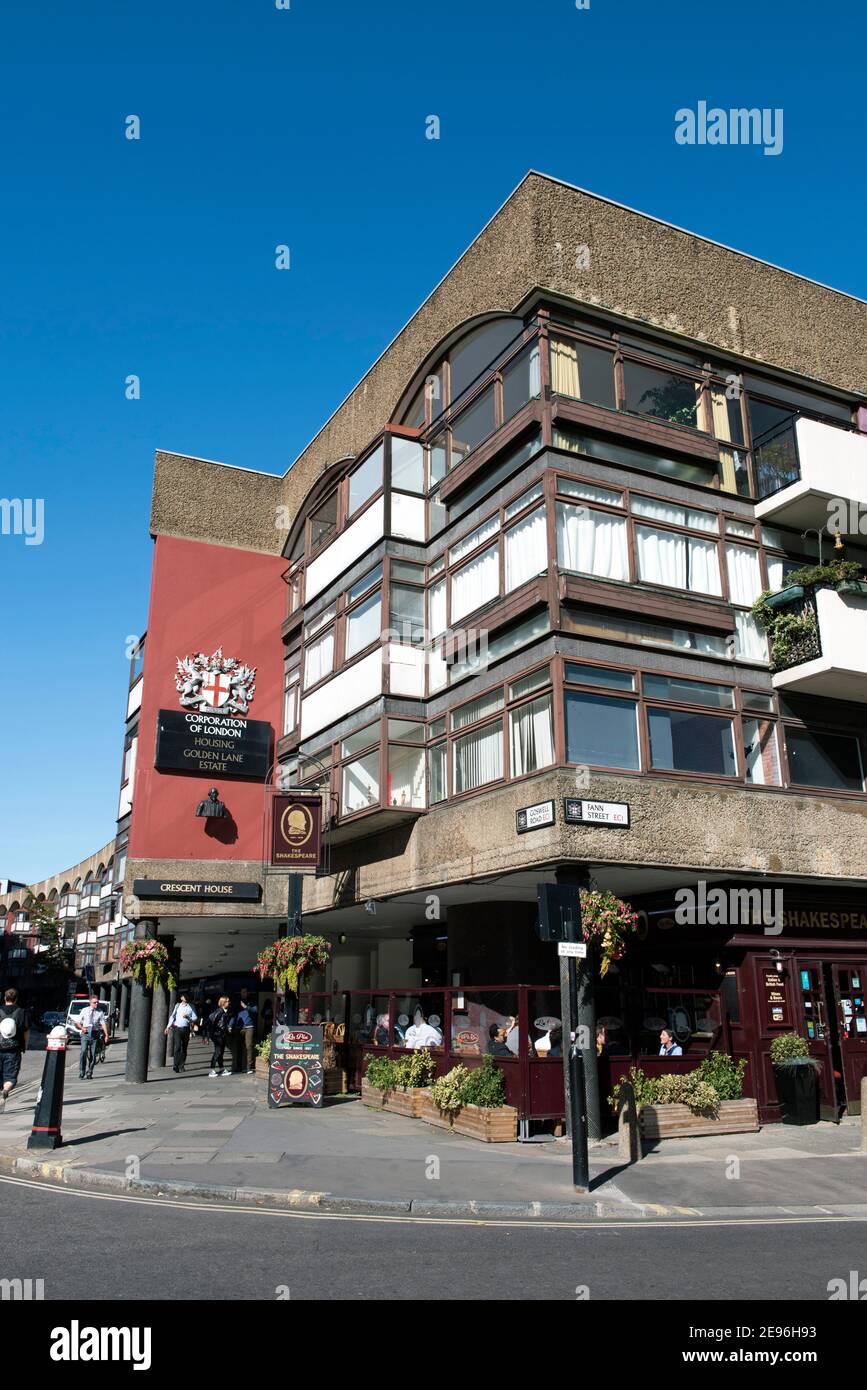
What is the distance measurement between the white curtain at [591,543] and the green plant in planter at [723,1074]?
8612 millimetres

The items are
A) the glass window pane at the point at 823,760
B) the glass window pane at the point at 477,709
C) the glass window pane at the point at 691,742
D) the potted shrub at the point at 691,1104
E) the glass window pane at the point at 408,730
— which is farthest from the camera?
the glass window pane at the point at 408,730

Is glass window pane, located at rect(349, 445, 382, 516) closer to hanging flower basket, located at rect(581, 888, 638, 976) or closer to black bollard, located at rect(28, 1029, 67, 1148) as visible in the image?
hanging flower basket, located at rect(581, 888, 638, 976)

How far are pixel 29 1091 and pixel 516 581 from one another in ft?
51.5

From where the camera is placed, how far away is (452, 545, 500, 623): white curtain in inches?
775

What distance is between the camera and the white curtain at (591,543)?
17828mm

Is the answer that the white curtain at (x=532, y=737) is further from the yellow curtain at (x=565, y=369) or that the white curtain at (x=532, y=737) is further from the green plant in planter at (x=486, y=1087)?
the yellow curtain at (x=565, y=369)

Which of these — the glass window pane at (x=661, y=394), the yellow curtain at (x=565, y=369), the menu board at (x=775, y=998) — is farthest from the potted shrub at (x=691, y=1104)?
the glass window pane at (x=661, y=394)

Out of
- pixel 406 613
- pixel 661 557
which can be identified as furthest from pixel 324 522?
pixel 661 557

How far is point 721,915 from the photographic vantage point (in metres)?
18.2

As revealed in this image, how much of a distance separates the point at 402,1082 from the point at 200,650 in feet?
51.1

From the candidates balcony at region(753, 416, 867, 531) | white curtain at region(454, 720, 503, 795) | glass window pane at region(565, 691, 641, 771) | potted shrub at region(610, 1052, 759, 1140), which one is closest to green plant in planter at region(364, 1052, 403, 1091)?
potted shrub at region(610, 1052, 759, 1140)

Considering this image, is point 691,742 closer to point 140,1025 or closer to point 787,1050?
point 787,1050

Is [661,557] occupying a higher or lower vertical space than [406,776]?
higher

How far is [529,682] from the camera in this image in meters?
17.8
